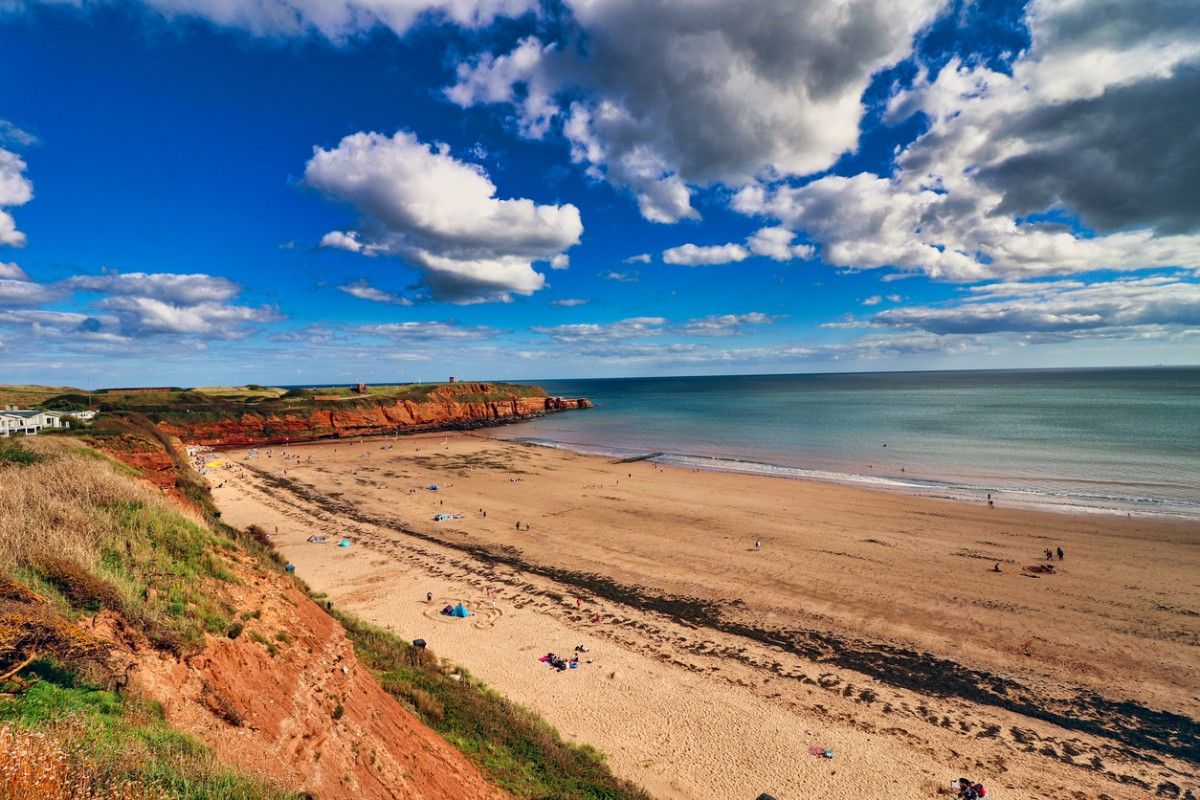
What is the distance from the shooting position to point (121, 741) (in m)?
4.86

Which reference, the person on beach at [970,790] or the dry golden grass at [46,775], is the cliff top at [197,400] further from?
the person on beach at [970,790]

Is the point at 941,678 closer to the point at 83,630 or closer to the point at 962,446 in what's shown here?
the point at 83,630

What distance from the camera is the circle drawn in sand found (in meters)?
17.0

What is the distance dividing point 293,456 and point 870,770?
5920 centimetres

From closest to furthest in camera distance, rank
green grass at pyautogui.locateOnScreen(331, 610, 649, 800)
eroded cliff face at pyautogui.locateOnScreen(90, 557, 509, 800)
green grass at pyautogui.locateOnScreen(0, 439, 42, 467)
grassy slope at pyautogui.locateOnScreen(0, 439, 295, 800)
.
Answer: grassy slope at pyautogui.locateOnScreen(0, 439, 295, 800), eroded cliff face at pyautogui.locateOnScreen(90, 557, 509, 800), green grass at pyautogui.locateOnScreen(331, 610, 649, 800), green grass at pyautogui.locateOnScreen(0, 439, 42, 467)

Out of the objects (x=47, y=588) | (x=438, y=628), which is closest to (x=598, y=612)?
(x=438, y=628)

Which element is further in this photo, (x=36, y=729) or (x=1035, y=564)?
(x=1035, y=564)

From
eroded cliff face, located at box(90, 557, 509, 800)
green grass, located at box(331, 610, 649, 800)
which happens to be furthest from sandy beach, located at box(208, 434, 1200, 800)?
eroded cliff face, located at box(90, 557, 509, 800)

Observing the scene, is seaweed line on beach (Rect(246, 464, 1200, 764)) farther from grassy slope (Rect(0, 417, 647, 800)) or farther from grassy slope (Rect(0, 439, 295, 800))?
grassy slope (Rect(0, 439, 295, 800))

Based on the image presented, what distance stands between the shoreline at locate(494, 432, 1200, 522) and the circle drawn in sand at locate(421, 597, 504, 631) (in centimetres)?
2906

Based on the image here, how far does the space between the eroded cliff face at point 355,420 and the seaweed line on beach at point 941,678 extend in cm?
6150

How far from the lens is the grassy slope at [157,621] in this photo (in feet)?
17.6

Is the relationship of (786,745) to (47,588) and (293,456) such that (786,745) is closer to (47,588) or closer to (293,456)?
(47,588)

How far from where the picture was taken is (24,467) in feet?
40.5
